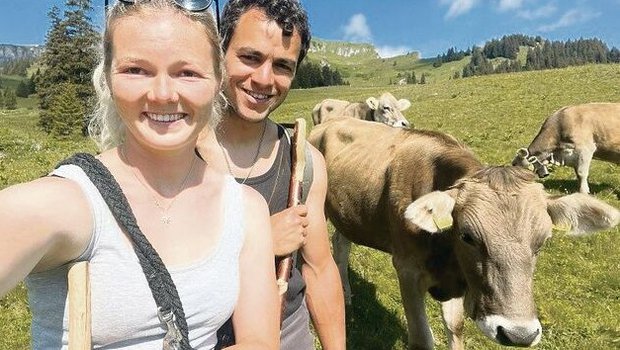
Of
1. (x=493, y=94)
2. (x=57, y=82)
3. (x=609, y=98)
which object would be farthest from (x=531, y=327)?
(x=57, y=82)

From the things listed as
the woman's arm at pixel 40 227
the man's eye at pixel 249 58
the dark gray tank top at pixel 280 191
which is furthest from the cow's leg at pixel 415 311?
the woman's arm at pixel 40 227

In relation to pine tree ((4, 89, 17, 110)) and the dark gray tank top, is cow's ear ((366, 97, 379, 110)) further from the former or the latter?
pine tree ((4, 89, 17, 110))

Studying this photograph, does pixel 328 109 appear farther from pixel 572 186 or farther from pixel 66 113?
pixel 66 113

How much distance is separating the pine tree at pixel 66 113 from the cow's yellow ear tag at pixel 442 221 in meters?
43.8

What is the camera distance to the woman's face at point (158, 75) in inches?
63.7

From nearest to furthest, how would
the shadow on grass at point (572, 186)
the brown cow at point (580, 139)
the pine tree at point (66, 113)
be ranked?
the shadow on grass at point (572, 186) < the brown cow at point (580, 139) < the pine tree at point (66, 113)

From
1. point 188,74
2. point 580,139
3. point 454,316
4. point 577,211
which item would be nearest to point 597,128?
point 580,139

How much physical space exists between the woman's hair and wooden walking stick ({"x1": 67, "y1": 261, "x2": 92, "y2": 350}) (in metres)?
0.56

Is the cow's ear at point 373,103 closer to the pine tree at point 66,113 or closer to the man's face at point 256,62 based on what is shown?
the man's face at point 256,62

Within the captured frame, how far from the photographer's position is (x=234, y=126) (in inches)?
112

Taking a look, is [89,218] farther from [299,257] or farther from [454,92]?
[454,92]

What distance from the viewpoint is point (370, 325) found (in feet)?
22.1

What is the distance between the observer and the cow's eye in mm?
4031

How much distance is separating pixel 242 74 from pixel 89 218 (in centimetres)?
144
